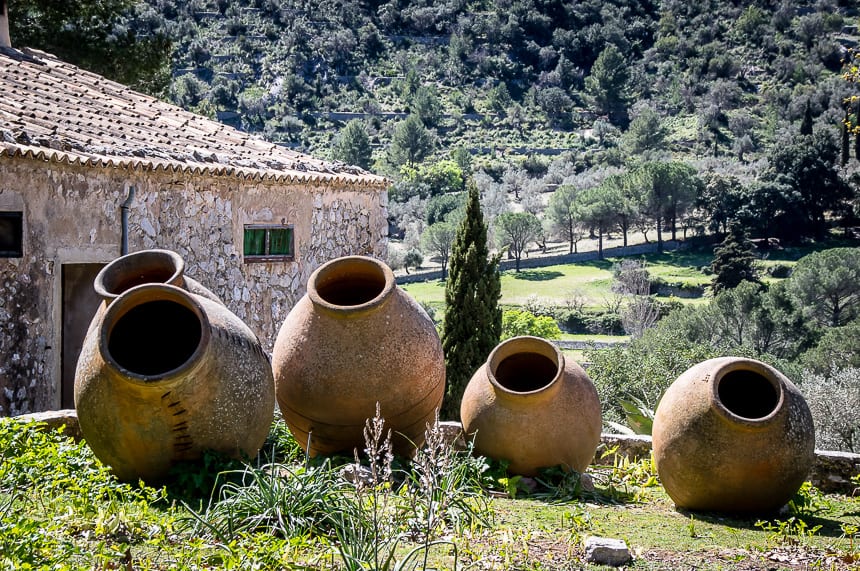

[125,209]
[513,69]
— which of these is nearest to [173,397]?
[125,209]

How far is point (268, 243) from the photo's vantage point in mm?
11531

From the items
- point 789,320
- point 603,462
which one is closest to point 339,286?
point 603,462

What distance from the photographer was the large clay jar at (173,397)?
532cm

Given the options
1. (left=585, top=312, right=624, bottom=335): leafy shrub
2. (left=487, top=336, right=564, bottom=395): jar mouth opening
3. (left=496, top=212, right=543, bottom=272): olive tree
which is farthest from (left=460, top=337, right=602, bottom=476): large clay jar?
(left=496, top=212, right=543, bottom=272): olive tree

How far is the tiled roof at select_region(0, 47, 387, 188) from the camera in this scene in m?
8.88

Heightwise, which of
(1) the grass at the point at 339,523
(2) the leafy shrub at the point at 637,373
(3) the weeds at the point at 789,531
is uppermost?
(1) the grass at the point at 339,523

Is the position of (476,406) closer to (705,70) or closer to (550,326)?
(550,326)

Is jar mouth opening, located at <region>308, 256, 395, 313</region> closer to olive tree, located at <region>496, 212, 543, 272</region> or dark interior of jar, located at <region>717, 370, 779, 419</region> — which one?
dark interior of jar, located at <region>717, 370, 779, 419</region>

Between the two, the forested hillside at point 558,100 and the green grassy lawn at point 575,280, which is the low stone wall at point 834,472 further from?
the forested hillside at point 558,100

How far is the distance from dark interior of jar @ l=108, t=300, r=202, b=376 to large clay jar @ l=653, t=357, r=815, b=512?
10.8 feet

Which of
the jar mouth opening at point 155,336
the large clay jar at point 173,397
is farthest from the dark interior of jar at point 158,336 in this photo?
the large clay jar at point 173,397

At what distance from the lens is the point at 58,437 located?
6.29 metres

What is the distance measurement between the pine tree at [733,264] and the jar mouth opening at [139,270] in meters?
46.5

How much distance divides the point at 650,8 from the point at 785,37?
81.1 ft
